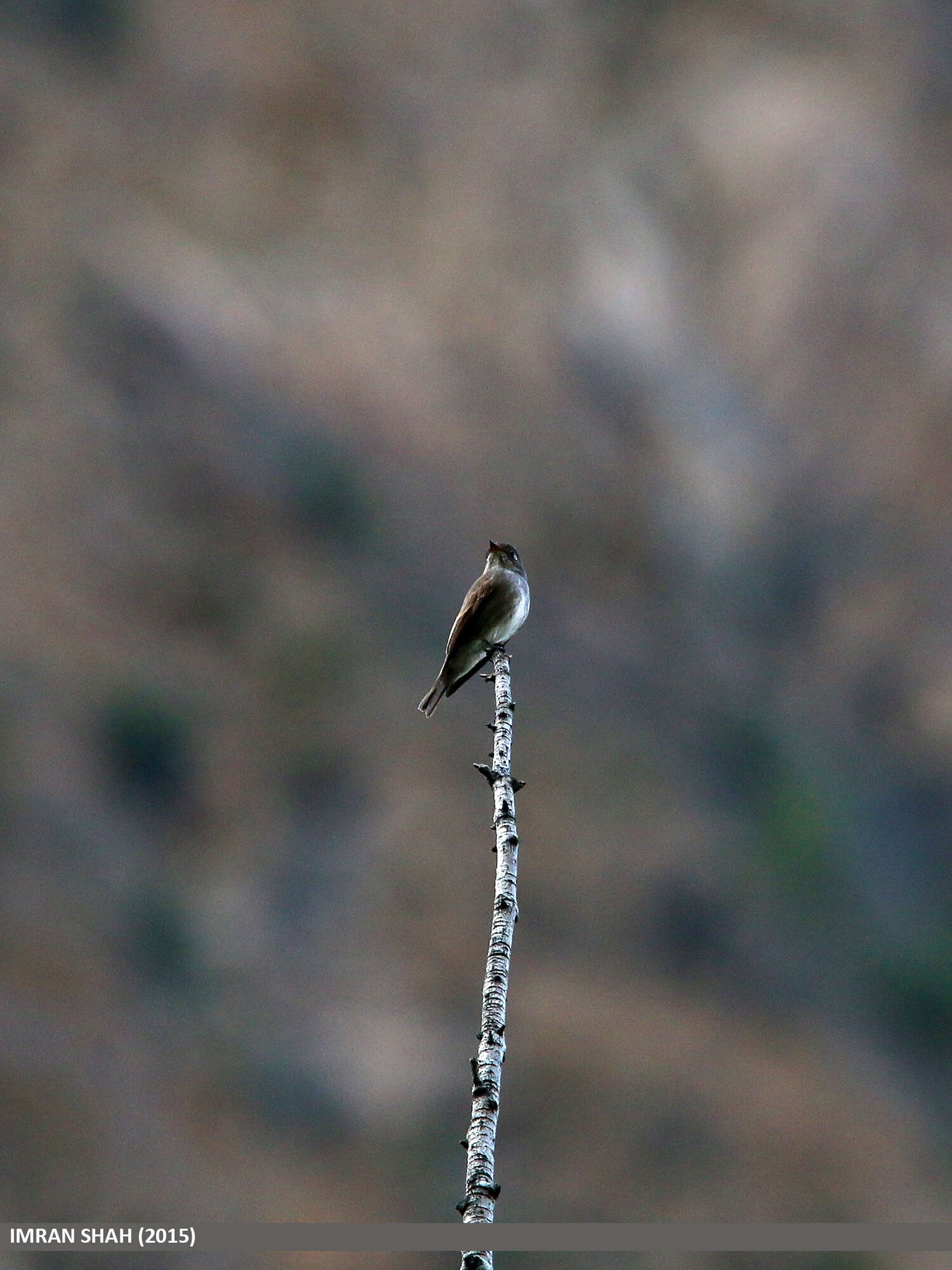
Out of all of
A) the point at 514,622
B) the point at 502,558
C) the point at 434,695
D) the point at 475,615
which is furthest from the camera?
the point at 502,558

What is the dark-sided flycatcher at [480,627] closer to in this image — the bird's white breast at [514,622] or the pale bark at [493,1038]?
the bird's white breast at [514,622]

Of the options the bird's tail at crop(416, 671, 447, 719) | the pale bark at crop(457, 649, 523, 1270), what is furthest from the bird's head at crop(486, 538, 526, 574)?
the pale bark at crop(457, 649, 523, 1270)

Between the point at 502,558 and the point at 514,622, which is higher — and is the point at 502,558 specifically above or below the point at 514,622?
above

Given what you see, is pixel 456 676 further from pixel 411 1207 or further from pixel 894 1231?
pixel 411 1207

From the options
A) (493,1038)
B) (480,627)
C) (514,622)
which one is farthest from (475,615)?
(493,1038)

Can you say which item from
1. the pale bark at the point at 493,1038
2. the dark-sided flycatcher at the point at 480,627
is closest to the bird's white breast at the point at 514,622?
the dark-sided flycatcher at the point at 480,627

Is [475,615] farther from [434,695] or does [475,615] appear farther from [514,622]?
[434,695]
